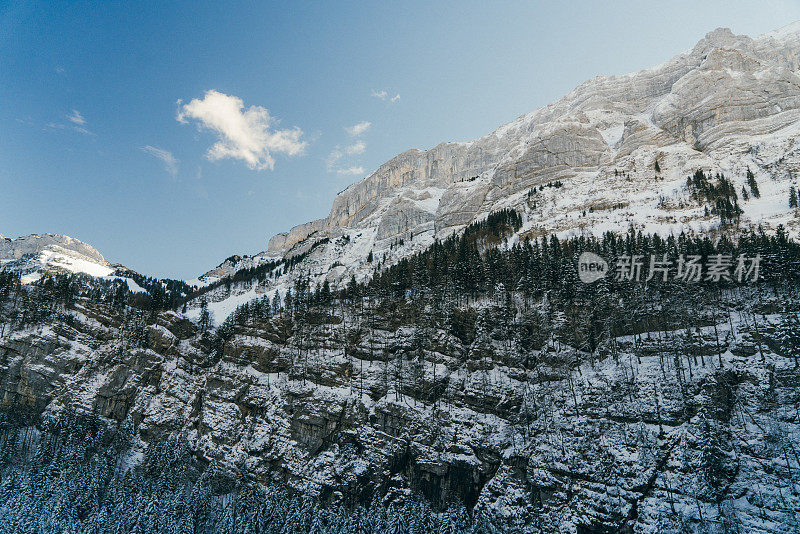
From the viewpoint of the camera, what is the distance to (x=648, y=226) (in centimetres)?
11256

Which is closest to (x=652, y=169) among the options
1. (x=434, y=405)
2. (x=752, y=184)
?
(x=752, y=184)

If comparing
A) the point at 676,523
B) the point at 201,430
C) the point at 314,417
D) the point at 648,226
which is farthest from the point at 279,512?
the point at 648,226

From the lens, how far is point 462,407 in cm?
7012

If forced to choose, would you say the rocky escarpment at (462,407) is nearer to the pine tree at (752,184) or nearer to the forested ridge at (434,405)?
the forested ridge at (434,405)

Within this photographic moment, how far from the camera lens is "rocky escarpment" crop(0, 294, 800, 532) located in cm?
4819

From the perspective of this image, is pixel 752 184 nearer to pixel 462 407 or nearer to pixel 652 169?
pixel 652 169

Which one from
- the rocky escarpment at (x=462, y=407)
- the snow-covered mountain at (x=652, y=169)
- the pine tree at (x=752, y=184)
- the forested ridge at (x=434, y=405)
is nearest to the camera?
the rocky escarpment at (x=462, y=407)

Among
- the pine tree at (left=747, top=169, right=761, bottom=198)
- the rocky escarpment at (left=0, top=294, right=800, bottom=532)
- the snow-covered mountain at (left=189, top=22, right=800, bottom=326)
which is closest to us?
the rocky escarpment at (left=0, top=294, right=800, bottom=532)

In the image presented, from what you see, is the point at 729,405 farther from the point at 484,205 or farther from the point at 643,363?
the point at 484,205

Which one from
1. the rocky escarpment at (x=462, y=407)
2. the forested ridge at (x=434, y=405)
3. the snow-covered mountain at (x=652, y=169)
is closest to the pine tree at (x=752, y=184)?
the snow-covered mountain at (x=652, y=169)

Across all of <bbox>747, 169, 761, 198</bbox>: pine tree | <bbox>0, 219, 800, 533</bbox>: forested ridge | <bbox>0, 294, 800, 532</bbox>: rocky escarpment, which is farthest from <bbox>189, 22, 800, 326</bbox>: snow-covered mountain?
<bbox>0, 294, 800, 532</bbox>: rocky escarpment

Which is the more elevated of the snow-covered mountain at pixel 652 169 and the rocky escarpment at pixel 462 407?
the snow-covered mountain at pixel 652 169

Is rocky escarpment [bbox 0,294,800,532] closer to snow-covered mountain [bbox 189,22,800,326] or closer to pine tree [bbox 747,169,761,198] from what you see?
snow-covered mountain [bbox 189,22,800,326]

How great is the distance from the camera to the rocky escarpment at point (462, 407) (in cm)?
4819
